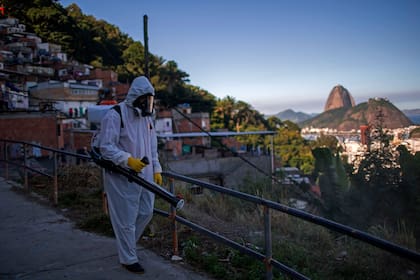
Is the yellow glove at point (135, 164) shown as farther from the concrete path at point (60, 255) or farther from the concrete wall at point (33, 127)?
the concrete wall at point (33, 127)

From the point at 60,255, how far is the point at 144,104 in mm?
1930

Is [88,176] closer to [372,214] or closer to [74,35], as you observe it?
[372,214]

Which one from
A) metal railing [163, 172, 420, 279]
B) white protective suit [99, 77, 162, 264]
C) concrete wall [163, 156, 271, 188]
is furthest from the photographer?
concrete wall [163, 156, 271, 188]

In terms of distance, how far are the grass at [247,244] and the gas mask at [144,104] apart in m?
1.55

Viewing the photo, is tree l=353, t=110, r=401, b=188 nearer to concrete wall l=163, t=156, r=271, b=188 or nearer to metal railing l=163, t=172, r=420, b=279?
metal railing l=163, t=172, r=420, b=279

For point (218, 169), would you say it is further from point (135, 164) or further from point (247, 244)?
point (135, 164)

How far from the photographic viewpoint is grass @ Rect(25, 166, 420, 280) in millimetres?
4152

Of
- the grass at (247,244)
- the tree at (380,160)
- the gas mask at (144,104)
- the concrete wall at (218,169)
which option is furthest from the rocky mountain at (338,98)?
the gas mask at (144,104)

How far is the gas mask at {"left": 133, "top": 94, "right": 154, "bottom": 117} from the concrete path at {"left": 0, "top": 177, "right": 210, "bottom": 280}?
1517 millimetres

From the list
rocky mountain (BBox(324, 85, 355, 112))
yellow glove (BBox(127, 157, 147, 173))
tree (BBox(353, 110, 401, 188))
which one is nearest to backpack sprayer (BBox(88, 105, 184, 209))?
yellow glove (BBox(127, 157, 147, 173))

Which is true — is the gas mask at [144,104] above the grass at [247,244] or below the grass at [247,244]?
above

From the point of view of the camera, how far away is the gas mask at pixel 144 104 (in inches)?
152

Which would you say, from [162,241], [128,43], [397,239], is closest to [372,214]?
[397,239]

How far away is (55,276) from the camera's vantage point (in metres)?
3.79
